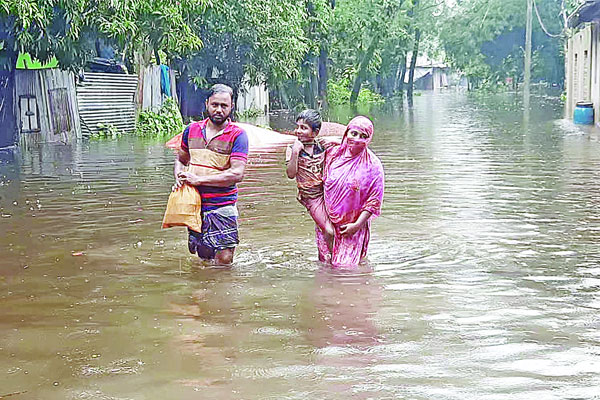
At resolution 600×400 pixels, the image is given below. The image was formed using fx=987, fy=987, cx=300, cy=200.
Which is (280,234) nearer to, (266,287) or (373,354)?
(266,287)

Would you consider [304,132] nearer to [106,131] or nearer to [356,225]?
[356,225]

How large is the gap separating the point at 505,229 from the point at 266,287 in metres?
3.46

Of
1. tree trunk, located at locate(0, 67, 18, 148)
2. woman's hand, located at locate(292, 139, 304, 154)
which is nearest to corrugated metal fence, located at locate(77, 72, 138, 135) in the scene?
tree trunk, located at locate(0, 67, 18, 148)

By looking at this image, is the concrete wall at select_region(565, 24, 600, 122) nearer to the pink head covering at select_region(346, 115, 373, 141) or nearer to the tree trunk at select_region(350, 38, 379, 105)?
the tree trunk at select_region(350, 38, 379, 105)

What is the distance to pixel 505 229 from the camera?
380 inches

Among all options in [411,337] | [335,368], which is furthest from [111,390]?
[411,337]

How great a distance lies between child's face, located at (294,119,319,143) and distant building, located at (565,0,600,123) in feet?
62.5

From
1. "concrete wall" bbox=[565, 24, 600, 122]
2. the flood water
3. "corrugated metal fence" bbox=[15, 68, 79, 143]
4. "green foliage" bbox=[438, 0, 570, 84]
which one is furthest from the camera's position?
"green foliage" bbox=[438, 0, 570, 84]

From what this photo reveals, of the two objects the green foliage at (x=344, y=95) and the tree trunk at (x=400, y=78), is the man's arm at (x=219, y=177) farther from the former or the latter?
the tree trunk at (x=400, y=78)

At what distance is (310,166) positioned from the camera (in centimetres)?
751

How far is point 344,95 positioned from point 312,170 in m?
48.8

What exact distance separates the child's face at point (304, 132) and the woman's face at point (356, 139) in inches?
10.5

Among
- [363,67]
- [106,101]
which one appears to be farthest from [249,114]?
[363,67]

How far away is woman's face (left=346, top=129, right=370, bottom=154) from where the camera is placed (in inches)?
286
